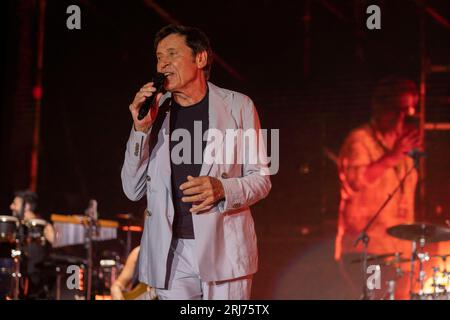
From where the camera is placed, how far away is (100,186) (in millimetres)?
6348

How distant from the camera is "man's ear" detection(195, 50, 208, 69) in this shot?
3.01 metres

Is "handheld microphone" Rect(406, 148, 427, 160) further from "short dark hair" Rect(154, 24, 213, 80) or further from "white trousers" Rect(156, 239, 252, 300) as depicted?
"white trousers" Rect(156, 239, 252, 300)

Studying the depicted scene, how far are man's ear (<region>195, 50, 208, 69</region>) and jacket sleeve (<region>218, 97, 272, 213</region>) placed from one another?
248 millimetres

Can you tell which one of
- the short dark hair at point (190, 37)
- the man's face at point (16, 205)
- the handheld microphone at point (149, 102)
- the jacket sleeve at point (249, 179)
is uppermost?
the short dark hair at point (190, 37)

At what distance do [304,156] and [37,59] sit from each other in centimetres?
279

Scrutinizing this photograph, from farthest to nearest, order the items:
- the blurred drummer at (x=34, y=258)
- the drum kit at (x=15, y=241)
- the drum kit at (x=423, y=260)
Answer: the blurred drummer at (x=34, y=258), the drum kit at (x=15, y=241), the drum kit at (x=423, y=260)

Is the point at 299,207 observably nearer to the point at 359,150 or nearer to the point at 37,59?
the point at 359,150

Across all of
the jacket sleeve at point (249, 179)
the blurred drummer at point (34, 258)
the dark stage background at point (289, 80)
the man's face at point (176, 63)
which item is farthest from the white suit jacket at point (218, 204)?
the blurred drummer at point (34, 258)

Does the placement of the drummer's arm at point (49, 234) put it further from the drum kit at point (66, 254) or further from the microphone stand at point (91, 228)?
the microphone stand at point (91, 228)

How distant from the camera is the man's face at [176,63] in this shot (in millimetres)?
2947

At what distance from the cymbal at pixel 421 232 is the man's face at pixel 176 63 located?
2678 millimetres

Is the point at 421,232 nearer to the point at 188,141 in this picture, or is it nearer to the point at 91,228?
the point at 91,228

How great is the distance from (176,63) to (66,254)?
437 centimetres
